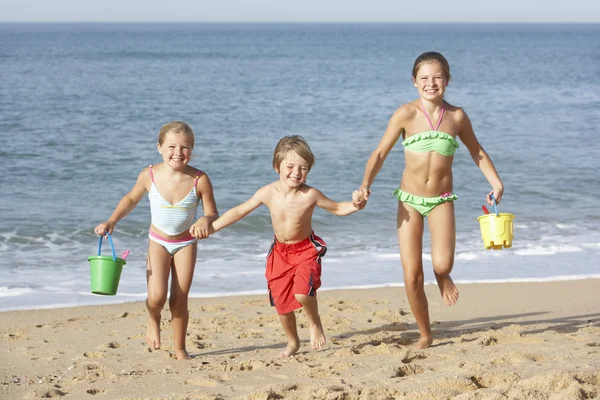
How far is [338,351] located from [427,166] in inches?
47.5

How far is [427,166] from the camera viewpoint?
16.7 feet

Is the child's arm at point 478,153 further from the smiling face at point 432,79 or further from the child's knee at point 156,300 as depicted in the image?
the child's knee at point 156,300

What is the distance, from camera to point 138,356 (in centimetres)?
544

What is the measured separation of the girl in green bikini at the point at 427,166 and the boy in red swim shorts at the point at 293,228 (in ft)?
1.19

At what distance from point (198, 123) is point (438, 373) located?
18221 mm

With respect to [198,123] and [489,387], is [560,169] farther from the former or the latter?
[489,387]

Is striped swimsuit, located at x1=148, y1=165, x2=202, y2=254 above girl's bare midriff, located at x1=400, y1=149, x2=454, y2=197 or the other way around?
the other way around

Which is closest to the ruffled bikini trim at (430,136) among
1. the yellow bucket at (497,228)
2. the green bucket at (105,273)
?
the yellow bucket at (497,228)

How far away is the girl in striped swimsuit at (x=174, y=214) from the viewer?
5109mm

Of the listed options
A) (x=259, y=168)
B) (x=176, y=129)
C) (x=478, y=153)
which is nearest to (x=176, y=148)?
(x=176, y=129)

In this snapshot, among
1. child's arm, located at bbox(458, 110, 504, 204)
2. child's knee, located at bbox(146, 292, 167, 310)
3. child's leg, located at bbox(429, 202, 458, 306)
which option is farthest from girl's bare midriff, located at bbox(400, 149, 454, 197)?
child's knee, located at bbox(146, 292, 167, 310)

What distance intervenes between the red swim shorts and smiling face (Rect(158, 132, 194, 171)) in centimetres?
75

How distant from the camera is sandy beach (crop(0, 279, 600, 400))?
4.19 meters

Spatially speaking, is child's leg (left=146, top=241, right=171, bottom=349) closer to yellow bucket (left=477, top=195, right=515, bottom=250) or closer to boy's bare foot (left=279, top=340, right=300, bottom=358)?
boy's bare foot (left=279, top=340, right=300, bottom=358)
